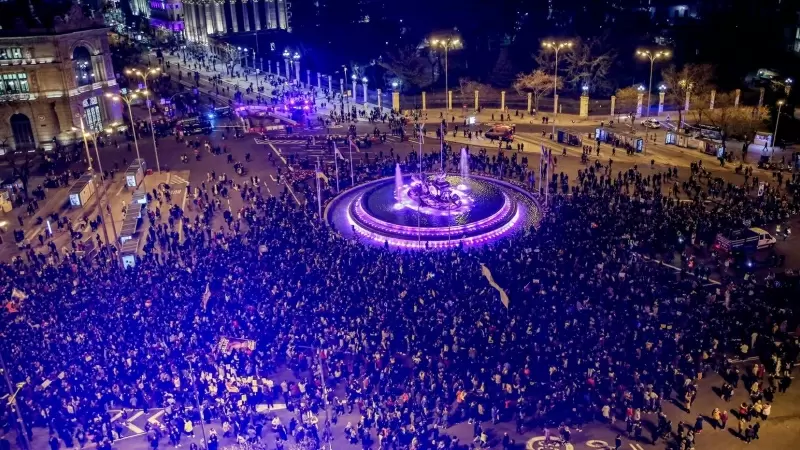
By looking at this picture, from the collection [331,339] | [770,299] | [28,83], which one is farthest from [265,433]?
[28,83]

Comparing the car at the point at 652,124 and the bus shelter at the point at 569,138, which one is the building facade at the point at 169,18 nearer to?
the bus shelter at the point at 569,138

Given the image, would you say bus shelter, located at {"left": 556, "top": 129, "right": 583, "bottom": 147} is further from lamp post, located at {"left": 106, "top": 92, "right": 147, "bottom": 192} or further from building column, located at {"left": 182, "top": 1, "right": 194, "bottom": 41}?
building column, located at {"left": 182, "top": 1, "right": 194, "bottom": 41}

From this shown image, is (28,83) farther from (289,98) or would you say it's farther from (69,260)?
(69,260)

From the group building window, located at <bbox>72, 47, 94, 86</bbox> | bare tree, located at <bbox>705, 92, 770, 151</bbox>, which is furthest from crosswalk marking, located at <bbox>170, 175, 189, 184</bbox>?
bare tree, located at <bbox>705, 92, 770, 151</bbox>

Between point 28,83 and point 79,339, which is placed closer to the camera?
point 79,339

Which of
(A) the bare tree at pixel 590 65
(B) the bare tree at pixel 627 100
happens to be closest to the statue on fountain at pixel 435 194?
(B) the bare tree at pixel 627 100

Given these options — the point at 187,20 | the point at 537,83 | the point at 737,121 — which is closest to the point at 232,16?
the point at 187,20

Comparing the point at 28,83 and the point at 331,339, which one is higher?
the point at 28,83
